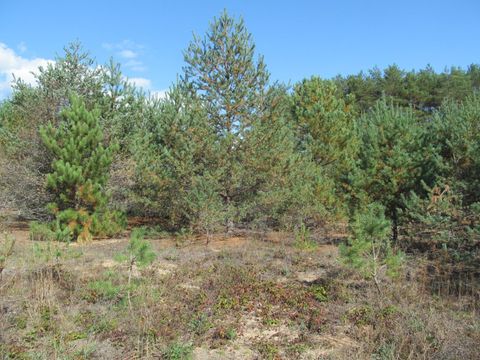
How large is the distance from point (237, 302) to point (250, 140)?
5.66 metres

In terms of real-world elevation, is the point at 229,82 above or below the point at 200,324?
above

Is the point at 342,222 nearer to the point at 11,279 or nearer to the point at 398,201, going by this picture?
the point at 398,201

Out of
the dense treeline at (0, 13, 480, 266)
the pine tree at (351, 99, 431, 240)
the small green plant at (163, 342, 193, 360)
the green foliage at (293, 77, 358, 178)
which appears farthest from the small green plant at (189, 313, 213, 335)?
the green foliage at (293, 77, 358, 178)

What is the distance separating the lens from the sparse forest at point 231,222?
461 cm

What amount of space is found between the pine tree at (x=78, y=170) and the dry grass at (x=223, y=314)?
10.5 ft

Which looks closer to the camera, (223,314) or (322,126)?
(223,314)

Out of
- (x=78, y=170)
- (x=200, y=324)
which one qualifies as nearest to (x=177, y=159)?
(x=78, y=170)

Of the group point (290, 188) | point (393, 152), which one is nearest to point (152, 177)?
point (290, 188)

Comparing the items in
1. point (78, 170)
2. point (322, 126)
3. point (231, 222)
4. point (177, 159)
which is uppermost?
point (322, 126)

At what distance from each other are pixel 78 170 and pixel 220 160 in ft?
11.8

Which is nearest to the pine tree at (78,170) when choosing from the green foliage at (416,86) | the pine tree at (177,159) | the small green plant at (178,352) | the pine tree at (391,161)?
the pine tree at (177,159)

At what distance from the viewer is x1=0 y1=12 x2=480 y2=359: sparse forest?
15.1 ft

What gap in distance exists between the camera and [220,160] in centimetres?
1052

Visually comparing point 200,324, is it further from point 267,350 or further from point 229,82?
point 229,82
